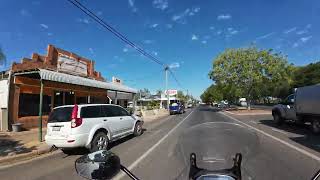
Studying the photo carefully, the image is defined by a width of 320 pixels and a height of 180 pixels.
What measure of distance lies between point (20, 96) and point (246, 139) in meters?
18.7

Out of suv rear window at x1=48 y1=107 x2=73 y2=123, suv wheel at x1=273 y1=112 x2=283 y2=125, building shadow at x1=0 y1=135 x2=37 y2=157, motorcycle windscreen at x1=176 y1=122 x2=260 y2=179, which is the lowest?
building shadow at x1=0 y1=135 x2=37 y2=157

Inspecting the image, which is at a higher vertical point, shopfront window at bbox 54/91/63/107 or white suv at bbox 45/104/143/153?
shopfront window at bbox 54/91/63/107

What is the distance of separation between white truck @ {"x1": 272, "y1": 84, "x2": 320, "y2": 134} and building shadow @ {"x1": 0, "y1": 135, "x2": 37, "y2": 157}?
508 inches

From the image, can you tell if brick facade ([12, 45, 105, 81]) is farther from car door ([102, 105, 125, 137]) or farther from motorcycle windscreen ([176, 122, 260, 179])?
motorcycle windscreen ([176, 122, 260, 179])

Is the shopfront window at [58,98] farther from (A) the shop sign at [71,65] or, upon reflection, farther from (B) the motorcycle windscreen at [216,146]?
(B) the motorcycle windscreen at [216,146]

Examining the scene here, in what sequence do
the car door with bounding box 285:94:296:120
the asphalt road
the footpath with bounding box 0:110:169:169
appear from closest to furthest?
the asphalt road → the footpath with bounding box 0:110:169:169 → the car door with bounding box 285:94:296:120

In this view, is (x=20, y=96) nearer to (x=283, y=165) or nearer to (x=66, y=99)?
(x=66, y=99)

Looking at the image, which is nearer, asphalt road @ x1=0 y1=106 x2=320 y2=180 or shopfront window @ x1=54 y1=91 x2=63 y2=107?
asphalt road @ x1=0 y1=106 x2=320 y2=180

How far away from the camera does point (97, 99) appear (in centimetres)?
2966

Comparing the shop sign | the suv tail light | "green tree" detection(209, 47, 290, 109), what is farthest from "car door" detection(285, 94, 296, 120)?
"green tree" detection(209, 47, 290, 109)

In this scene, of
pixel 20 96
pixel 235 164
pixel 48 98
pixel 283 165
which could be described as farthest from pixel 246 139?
pixel 48 98

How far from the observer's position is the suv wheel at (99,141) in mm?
10634

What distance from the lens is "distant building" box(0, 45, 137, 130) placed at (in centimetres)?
1772

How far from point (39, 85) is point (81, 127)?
11753mm
